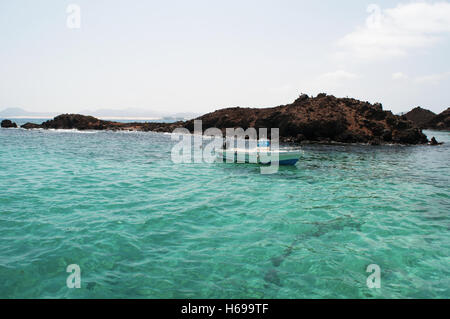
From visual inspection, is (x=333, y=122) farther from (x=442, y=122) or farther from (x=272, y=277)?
(x=442, y=122)

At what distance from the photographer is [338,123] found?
51.9 metres

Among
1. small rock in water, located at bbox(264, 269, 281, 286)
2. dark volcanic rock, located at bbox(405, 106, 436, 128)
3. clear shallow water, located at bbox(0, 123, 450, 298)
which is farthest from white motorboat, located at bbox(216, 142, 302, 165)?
dark volcanic rock, located at bbox(405, 106, 436, 128)

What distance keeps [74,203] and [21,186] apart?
204 inches

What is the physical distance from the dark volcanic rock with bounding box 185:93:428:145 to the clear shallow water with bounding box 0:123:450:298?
3414cm

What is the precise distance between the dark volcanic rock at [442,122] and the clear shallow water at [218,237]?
132 metres

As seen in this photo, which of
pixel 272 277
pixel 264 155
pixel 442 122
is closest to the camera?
pixel 272 277

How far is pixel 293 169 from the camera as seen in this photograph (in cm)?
2408

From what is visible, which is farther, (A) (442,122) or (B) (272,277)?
(A) (442,122)

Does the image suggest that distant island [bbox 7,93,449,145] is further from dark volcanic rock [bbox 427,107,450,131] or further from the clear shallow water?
dark volcanic rock [bbox 427,107,450,131]

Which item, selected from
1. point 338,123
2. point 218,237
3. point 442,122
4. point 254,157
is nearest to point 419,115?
point 442,122

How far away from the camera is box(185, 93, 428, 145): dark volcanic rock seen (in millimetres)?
51375

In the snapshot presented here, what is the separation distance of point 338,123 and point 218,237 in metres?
48.4
